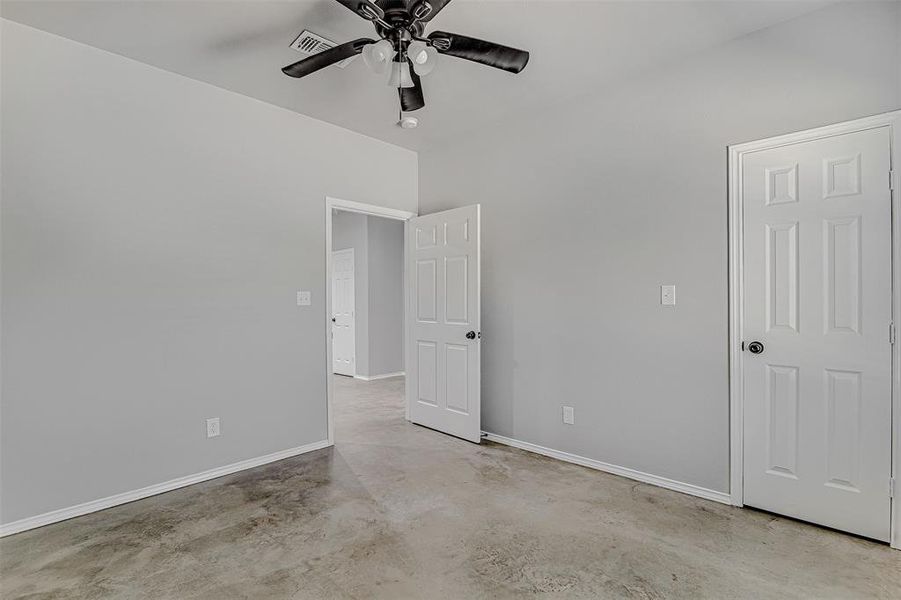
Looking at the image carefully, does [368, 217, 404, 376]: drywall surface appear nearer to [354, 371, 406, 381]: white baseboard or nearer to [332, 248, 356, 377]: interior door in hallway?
[354, 371, 406, 381]: white baseboard

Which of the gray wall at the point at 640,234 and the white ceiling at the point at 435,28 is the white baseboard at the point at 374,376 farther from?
the white ceiling at the point at 435,28

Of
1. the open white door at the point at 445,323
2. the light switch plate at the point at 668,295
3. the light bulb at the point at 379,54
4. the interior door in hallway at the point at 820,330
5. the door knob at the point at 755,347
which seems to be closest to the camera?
the light bulb at the point at 379,54

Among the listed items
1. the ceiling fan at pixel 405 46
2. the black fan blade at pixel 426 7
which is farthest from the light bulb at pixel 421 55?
the black fan blade at pixel 426 7

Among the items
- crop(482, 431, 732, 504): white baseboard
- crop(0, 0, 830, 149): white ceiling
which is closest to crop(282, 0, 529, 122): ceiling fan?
crop(0, 0, 830, 149): white ceiling

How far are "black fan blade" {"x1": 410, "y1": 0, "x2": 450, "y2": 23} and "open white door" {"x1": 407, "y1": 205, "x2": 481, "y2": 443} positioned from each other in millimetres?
1916

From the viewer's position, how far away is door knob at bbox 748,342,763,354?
8.52ft

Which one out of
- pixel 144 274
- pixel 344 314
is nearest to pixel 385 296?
pixel 344 314

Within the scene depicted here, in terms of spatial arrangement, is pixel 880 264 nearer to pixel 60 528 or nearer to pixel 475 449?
pixel 475 449

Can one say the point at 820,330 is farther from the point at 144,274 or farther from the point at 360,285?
the point at 360,285

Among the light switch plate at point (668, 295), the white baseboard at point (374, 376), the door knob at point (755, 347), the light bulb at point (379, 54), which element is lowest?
the white baseboard at point (374, 376)

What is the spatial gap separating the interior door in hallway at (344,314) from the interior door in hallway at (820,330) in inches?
221

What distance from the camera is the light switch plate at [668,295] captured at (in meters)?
2.94

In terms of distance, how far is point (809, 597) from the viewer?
1.87m

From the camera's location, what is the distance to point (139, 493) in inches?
112
